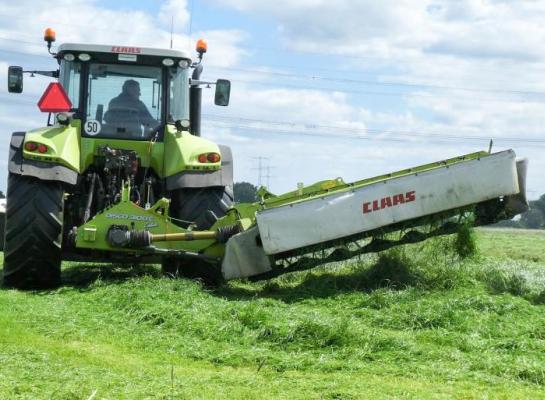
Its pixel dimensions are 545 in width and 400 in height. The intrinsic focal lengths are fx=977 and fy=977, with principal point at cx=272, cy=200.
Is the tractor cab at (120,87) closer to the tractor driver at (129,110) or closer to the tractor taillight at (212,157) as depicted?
the tractor driver at (129,110)

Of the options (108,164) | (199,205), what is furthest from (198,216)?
(108,164)

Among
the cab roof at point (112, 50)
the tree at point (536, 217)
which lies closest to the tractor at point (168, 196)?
the cab roof at point (112, 50)

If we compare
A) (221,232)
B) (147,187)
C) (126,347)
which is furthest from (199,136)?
(126,347)

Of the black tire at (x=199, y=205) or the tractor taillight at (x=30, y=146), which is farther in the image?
the black tire at (x=199, y=205)

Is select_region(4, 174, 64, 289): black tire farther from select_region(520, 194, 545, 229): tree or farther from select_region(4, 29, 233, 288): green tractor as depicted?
select_region(520, 194, 545, 229): tree

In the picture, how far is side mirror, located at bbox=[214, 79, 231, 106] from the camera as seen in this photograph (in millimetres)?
10766

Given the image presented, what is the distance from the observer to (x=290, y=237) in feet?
29.8

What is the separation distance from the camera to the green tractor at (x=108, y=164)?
947 centimetres

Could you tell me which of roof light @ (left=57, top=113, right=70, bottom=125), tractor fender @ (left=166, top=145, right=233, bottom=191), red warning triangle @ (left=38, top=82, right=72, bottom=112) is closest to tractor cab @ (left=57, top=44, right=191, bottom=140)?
roof light @ (left=57, top=113, right=70, bottom=125)

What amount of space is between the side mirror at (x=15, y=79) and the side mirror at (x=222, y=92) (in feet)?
6.89

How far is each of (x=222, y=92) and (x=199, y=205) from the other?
4.76 feet

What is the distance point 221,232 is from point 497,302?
2.80m

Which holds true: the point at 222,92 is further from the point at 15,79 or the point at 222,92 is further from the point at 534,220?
the point at 534,220

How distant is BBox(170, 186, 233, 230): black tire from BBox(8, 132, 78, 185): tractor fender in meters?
1.11
